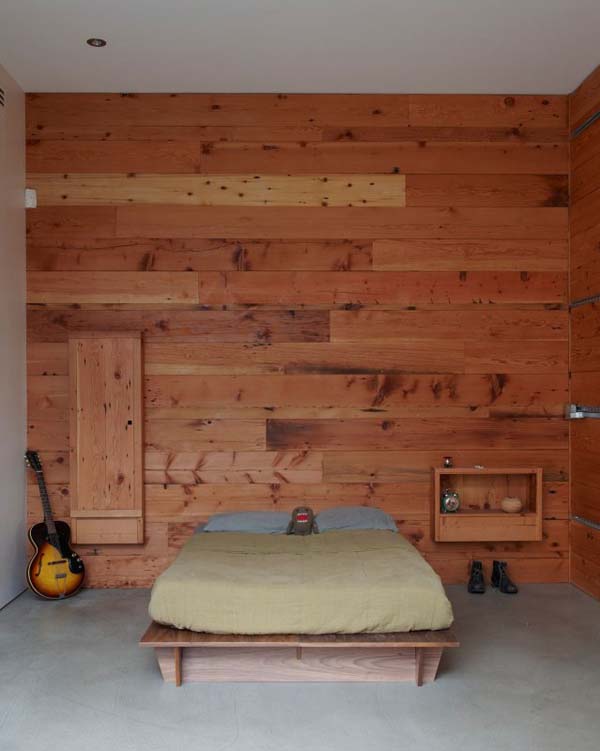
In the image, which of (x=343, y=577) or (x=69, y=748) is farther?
(x=343, y=577)

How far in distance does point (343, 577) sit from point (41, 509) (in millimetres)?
2216

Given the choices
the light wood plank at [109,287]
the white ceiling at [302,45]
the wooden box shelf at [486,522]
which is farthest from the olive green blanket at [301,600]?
the white ceiling at [302,45]

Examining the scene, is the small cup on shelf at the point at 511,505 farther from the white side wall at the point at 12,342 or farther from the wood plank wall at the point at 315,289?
the white side wall at the point at 12,342

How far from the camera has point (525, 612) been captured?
12.9 ft

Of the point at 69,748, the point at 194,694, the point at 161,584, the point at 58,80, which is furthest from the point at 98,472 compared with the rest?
the point at 58,80

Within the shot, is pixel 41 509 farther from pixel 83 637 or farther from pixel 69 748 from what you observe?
pixel 69 748

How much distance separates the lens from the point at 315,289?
4555mm

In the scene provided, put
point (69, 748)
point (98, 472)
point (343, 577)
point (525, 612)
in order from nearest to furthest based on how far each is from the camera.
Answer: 1. point (69, 748)
2. point (343, 577)
3. point (525, 612)
4. point (98, 472)

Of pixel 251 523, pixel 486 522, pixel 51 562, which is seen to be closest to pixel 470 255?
pixel 486 522

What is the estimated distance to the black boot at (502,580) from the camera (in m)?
4.28

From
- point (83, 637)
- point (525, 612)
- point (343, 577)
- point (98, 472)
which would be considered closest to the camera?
point (343, 577)

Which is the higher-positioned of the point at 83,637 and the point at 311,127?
the point at 311,127

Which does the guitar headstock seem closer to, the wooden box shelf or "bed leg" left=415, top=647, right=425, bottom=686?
the wooden box shelf

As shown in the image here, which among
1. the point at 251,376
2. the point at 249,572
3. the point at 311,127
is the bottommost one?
the point at 249,572
